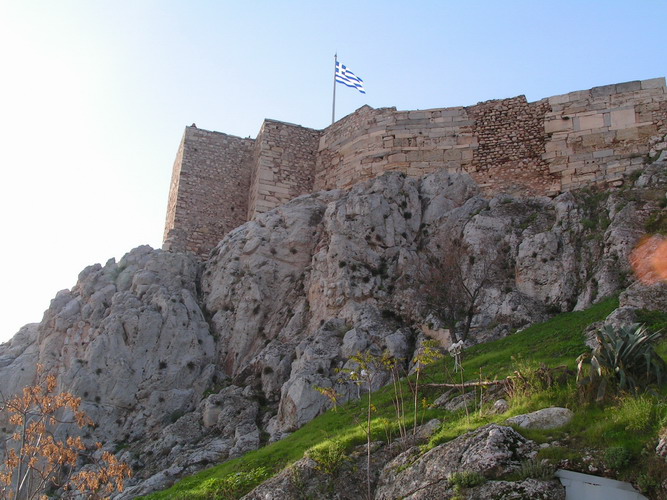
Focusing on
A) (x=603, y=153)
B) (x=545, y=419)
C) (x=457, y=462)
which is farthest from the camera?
(x=603, y=153)

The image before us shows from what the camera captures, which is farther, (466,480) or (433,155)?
(433,155)

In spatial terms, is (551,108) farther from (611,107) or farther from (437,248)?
(437,248)

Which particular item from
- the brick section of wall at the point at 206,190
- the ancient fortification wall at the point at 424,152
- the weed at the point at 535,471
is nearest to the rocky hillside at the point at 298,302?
the ancient fortification wall at the point at 424,152

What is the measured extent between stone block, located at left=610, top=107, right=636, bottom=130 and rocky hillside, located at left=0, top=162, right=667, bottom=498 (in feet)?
7.44

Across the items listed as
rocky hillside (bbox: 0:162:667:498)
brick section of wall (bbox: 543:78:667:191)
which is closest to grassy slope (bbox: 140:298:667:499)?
rocky hillside (bbox: 0:162:667:498)

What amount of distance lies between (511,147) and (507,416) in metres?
15.0

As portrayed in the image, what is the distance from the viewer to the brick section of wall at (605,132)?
23.9 m

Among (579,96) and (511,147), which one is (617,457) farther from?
(579,96)

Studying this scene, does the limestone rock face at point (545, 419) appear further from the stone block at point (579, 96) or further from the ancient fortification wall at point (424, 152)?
the stone block at point (579, 96)

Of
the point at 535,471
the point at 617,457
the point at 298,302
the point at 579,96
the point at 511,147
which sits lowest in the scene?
the point at 535,471

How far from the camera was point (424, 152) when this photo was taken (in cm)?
2625

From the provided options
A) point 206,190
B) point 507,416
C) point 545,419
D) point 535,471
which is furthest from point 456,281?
point 206,190

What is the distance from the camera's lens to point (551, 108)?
2555 centimetres

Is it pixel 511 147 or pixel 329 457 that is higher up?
pixel 511 147
